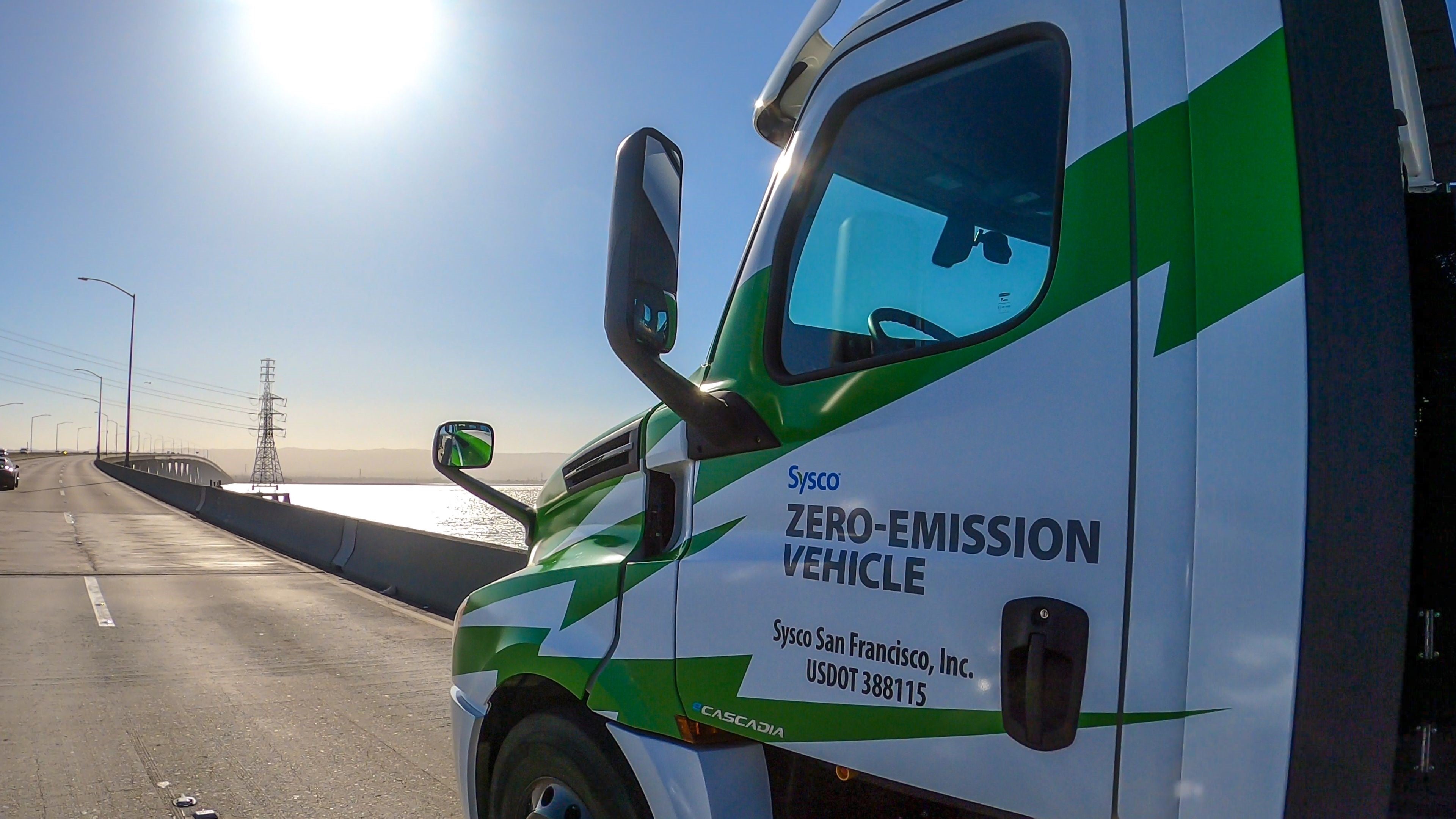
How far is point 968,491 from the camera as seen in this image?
1628mm

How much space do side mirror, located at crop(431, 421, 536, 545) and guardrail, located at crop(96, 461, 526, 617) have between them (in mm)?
3851

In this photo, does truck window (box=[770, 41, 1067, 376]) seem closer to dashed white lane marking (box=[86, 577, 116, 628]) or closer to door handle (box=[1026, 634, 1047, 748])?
door handle (box=[1026, 634, 1047, 748])

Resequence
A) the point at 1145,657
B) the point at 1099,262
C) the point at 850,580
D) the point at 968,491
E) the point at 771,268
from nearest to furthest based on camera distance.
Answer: the point at 1145,657
the point at 1099,262
the point at 968,491
the point at 850,580
the point at 771,268

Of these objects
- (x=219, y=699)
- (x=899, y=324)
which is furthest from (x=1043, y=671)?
(x=219, y=699)

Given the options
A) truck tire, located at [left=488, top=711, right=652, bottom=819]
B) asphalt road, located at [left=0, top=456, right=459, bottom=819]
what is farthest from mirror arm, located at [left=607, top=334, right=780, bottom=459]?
asphalt road, located at [left=0, top=456, right=459, bottom=819]

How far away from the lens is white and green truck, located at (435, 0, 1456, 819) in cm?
128

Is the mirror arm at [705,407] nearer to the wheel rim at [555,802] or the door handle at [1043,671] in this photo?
the door handle at [1043,671]

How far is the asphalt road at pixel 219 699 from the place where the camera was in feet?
14.8

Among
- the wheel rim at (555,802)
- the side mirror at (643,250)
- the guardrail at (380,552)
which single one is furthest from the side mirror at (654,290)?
the guardrail at (380,552)

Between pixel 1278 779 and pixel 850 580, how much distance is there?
757 millimetres

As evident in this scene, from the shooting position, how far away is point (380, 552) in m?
12.8

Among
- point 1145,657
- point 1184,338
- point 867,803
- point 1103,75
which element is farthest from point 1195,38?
point 867,803

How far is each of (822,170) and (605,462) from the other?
1041 millimetres

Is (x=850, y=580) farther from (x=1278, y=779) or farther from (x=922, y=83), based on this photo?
(x=922, y=83)
